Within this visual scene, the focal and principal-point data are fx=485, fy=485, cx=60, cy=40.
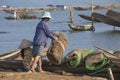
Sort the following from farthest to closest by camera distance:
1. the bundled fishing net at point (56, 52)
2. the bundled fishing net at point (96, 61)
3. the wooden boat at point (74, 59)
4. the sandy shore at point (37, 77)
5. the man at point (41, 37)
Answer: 1. the bundled fishing net at point (56, 52)
2. the wooden boat at point (74, 59)
3. the man at point (41, 37)
4. the bundled fishing net at point (96, 61)
5. the sandy shore at point (37, 77)

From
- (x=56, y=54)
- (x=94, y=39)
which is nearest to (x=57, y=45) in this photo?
(x=56, y=54)

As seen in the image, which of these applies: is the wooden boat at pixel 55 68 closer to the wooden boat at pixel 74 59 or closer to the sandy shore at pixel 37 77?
the wooden boat at pixel 74 59

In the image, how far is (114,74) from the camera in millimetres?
11148

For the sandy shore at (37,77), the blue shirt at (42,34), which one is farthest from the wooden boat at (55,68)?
the blue shirt at (42,34)

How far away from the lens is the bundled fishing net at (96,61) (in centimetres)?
1096

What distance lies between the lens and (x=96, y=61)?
434 inches

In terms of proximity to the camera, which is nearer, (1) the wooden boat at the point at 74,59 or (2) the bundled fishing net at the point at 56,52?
(1) the wooden boat at the point at 74,59

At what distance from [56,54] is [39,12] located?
227 ft

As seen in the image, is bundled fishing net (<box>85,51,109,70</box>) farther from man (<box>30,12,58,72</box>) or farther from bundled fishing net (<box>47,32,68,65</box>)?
man (<box>30,12,58,72</box>)

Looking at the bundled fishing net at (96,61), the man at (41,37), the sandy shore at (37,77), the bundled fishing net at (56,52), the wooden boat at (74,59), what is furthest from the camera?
the bundled fishing net at (56,52)

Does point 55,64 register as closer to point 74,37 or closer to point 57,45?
point 57,45

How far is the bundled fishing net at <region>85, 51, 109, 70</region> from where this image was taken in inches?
432

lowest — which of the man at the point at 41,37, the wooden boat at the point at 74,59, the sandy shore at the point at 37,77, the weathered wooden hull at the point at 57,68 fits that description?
the weathered wooden hull at the point at 57,68

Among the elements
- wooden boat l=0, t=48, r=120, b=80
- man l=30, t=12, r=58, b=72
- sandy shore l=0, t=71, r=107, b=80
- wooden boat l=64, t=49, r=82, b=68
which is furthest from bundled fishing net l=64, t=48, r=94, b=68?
man l=30, t=12, r=58, b=72
